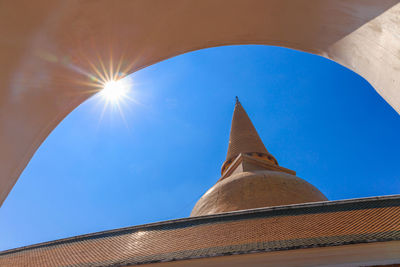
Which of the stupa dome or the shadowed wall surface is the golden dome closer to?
the stupa dome

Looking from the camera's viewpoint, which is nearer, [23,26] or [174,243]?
[23,26]

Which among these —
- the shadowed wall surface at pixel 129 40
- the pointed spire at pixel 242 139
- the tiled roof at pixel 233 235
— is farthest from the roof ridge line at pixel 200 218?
the pointed spire at pixel 242 139

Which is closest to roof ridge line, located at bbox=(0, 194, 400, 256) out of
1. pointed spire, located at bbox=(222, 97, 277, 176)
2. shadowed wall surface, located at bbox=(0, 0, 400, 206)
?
shadowed wall surface, located at bbox=(0, 0, 400, 206)

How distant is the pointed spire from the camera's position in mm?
19547

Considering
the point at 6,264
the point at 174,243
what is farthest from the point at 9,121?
the point at 6,264

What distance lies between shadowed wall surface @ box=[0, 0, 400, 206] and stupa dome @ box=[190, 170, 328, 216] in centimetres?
1059

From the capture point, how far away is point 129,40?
1970 mm

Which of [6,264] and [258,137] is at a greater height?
[258,137]

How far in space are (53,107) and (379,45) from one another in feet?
5.81

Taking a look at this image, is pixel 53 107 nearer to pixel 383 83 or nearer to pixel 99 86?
pixel 99 86

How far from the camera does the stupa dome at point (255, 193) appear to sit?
1238 cm

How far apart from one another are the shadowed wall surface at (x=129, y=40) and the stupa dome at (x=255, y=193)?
1059 cm

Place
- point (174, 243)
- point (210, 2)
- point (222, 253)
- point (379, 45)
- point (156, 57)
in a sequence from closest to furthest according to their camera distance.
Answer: point (379, 45) → point (210, 2) → point (156, 57) → point (222, 253) → point (174, 243)

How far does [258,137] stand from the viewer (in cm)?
2111
